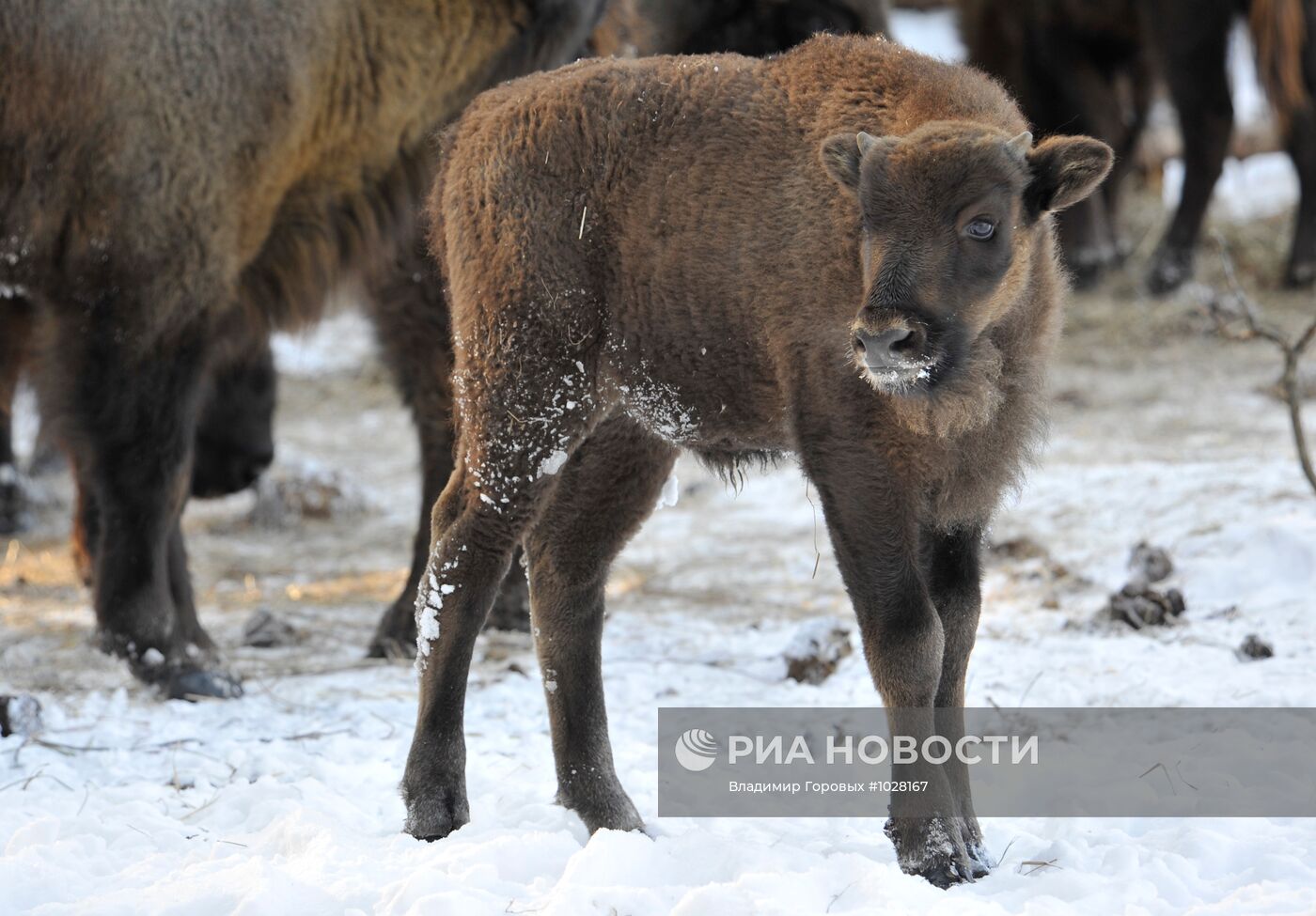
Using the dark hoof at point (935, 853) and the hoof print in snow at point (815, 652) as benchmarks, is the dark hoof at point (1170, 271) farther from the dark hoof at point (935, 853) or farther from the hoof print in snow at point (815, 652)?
the dark hoof at point (935, 853)

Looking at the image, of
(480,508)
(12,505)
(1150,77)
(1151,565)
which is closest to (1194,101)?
(1150,77)

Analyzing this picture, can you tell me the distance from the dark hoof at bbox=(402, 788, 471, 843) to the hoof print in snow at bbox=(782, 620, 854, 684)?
1.45m

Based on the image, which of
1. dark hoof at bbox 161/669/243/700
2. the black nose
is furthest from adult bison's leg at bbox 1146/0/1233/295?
the black nose

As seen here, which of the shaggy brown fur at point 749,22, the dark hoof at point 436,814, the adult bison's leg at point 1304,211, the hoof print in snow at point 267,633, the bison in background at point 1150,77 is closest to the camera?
the dark hoof at point 436,814

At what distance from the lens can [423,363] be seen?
570 cm

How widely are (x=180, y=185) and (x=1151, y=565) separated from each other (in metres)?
3.44

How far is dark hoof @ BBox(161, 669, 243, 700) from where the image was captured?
16.1 ft

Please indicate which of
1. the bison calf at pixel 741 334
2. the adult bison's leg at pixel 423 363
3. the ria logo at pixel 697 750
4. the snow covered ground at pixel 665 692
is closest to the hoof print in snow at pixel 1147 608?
the snow covered ground at pixel 665 692

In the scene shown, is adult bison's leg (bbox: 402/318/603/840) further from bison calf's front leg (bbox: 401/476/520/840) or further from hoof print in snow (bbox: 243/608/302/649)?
hoof print in snow (bbox: 243/608/302/649)

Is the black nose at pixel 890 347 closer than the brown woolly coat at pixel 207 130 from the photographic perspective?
Yes

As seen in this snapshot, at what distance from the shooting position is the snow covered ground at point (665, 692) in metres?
3.08

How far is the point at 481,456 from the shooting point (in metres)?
3.62

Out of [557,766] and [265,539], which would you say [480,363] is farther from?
[265,539]

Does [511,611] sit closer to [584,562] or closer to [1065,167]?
[584,562]
